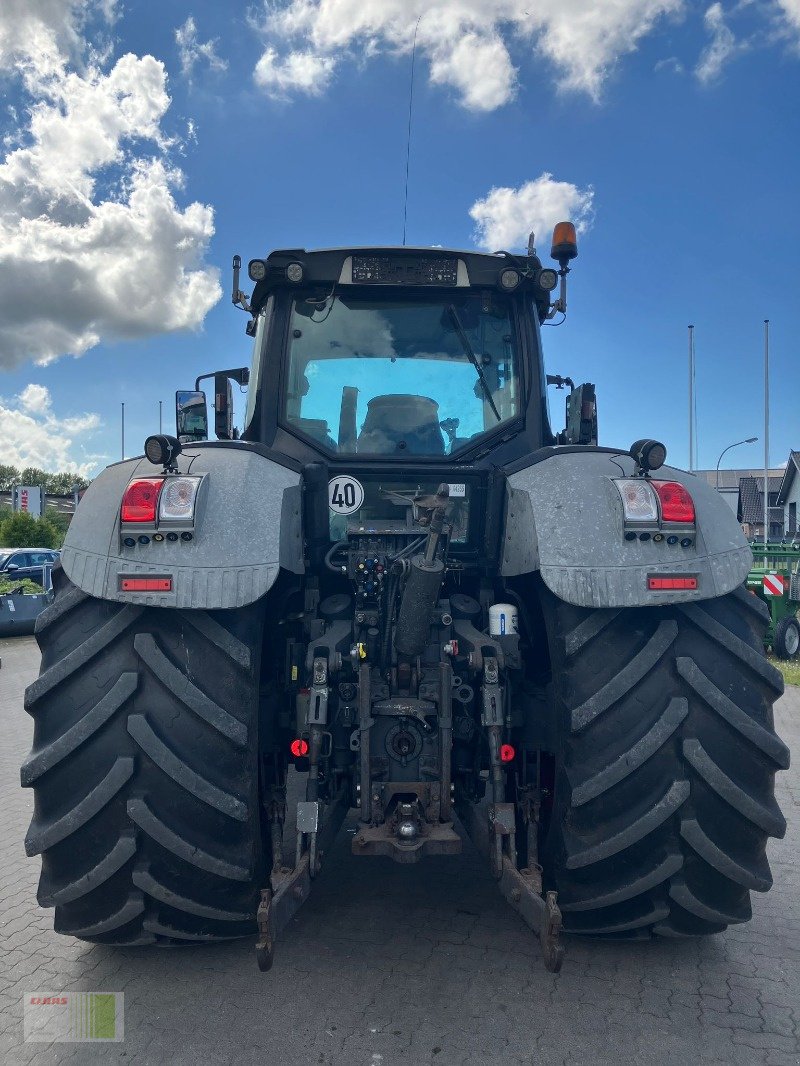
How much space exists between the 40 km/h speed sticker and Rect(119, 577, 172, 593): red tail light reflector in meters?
1.04

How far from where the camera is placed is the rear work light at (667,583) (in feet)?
9.01

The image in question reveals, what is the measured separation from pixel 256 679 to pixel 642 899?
155cm

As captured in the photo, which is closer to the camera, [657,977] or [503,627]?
[657,977]

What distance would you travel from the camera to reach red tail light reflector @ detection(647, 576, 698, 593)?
2746 mm

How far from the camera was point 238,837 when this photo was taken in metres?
2.74

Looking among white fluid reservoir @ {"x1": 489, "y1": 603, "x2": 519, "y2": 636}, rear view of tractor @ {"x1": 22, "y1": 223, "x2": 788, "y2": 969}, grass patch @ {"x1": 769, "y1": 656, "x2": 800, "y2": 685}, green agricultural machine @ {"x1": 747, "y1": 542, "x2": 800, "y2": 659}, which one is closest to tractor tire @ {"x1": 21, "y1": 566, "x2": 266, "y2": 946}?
rear view of tractor @ {"x1": 22, "y1": 223, "x2": 788, "y2": 969}

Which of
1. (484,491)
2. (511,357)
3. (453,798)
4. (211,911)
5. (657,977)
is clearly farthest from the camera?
(511,357)

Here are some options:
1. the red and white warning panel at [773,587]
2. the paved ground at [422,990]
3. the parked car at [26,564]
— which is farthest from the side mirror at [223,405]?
the parked car at [26,564]

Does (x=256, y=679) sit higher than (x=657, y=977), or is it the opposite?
(x=256, y=679)

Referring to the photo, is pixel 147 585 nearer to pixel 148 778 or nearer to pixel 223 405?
pixel 148 778

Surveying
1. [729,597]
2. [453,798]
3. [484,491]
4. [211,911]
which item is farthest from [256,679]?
→ [729,597]

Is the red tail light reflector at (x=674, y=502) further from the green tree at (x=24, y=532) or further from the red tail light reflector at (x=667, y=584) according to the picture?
the green tree at (x=24, y=532)

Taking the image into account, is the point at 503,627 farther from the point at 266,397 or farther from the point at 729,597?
the point at 266,397

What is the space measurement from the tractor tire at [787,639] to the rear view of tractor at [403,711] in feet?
34.7
